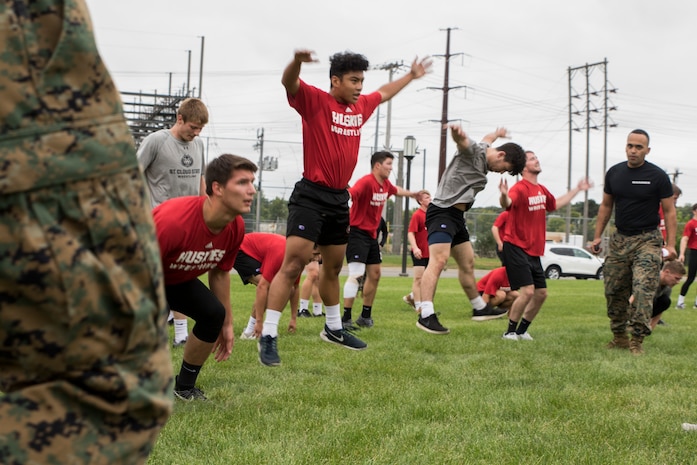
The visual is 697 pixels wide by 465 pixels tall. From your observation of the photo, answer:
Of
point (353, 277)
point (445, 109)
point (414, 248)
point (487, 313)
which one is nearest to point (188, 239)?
point (353, 277)

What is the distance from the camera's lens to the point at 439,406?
4777 mm

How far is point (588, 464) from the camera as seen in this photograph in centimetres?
369

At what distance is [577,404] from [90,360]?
4157mm

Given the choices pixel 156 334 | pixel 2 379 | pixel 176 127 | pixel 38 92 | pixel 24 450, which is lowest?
pixel 24 450

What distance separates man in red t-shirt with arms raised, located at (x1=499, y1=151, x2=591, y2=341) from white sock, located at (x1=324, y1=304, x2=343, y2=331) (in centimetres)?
259

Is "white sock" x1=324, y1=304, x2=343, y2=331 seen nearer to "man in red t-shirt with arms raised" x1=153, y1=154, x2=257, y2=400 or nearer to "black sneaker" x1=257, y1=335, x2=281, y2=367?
"black sneaker" x1=257, y1=335, x2=281, y2=367

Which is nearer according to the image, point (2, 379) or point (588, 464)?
point (2, 379)

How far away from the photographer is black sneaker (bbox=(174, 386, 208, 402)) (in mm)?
4988

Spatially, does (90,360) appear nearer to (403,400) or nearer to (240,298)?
(403,400)

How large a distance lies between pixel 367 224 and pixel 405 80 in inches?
143

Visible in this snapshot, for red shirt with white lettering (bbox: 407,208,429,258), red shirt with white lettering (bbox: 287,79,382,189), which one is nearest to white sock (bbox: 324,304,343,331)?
red shirt with white lettering (bbox: 287,79,382,189)

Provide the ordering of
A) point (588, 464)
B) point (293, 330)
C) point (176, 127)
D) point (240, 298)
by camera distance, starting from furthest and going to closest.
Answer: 1. point (240, 298)
2. point (293, 330)
3. point (176, 127)
4. point (588, 464)

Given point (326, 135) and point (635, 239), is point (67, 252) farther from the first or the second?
point (635, 239)

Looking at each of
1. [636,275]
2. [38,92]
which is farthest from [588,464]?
[636,275]
